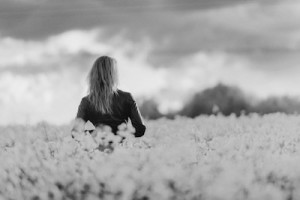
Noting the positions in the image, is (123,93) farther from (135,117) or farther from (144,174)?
(144,174)

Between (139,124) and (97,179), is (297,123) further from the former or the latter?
(97,179)

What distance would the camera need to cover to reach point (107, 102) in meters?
6.82

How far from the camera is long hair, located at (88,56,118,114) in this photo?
6.84 m

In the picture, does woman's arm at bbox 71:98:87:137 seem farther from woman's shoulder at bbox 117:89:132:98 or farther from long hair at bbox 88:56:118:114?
woman's shoulder at bbox 117:89:132:98

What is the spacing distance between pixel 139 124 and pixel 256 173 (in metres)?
1.91

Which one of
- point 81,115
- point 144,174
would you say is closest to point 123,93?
point 81,115

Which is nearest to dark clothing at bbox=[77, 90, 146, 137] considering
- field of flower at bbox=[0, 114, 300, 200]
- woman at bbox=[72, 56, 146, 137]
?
woman at bbox=[72, 56, 146, 137]

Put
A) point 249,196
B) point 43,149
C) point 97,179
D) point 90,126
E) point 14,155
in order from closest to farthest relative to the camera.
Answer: point 249,196 < point 97,179 < point 14,155 < point 43,149 < point 90,126

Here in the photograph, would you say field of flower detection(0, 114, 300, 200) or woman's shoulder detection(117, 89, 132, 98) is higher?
woman's shoulder detection(117, 89, 132, 98)

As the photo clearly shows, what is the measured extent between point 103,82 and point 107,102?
210 mm

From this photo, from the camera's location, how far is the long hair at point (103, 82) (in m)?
6.84

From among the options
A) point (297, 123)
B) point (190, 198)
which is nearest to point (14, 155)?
point (190, 198)

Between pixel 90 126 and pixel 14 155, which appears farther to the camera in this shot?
pixel 90 126

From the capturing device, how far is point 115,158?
527 cm
